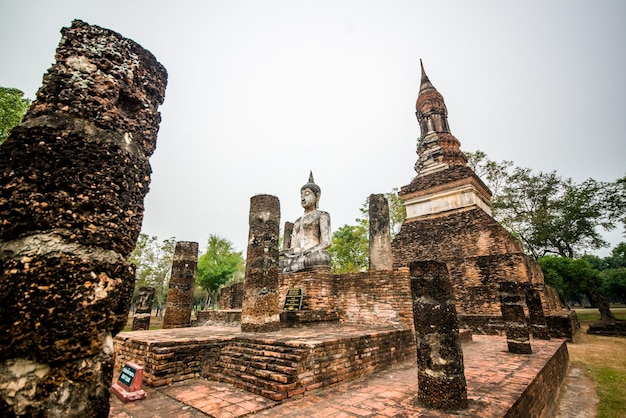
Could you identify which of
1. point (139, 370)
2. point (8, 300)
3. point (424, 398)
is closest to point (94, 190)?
point (8, 300)

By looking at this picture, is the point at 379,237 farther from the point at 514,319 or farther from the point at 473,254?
the point at 473,254

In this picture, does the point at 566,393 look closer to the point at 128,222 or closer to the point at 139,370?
the point at 139,370

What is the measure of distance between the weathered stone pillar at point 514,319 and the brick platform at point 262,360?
10.2 ft

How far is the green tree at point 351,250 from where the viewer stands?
2490cm

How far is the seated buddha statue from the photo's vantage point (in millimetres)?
8477

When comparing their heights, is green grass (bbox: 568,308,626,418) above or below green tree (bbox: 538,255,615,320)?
below

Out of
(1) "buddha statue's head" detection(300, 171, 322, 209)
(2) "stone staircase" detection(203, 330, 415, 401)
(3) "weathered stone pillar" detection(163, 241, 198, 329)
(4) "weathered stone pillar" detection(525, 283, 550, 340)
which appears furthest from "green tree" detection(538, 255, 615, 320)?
(3) "weathered stone pillar" detection(163, 241, 198, 329)

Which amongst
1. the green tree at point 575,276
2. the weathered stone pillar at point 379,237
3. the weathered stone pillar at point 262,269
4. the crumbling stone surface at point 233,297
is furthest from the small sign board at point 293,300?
the green tree at point 575,276

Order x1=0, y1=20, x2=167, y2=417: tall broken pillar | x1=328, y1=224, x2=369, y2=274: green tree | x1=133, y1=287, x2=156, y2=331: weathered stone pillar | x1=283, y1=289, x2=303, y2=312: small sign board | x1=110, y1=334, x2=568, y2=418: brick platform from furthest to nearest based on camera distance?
1. x1=328, y1=224, x2=369, y2=274: green tree
2. x1=133, y1=287, x2=156, y2=331: weathered stone pillar
3. x1=283, y1=289, x2=303, y2=312: small sign board
4. x1=110, y1=334, x2=568, y2=418: brick platform
5. x1=0, y1=20, x2=167, y2=417: tall broken pillar

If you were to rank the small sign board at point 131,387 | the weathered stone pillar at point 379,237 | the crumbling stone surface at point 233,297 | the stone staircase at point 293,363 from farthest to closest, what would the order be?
the crumbling stone surface at point 233,297 < the weathered stone pillar at point 379,237 < the stone staircase at point 293,363 < the small sign board at point 131,387

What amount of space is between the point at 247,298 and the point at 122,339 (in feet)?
7.16

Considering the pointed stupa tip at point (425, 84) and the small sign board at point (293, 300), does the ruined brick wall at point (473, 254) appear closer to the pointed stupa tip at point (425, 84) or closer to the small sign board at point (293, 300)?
the small sign board at point (293, 300)

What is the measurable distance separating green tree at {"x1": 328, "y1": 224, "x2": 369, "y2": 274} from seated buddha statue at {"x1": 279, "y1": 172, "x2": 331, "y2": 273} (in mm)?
15519

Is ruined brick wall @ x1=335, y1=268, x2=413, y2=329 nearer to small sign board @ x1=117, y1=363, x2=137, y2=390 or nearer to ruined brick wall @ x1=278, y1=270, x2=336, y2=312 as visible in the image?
ruined brick wall @ x1=278, y1=270, x2=336, y2=312
